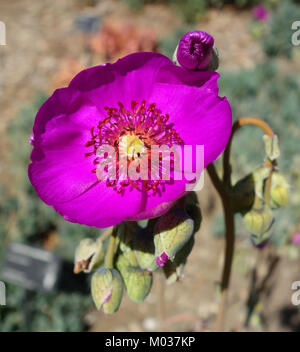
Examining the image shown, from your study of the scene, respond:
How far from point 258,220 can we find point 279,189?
0.09 meters

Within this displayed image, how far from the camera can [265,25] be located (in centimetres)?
434

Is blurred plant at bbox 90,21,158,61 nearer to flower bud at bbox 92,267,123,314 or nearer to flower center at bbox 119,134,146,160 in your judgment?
flower center at bbox 119,134,146,160

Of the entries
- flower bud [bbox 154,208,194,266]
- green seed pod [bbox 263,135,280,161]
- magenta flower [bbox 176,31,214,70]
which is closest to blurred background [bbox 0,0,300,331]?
magenta flower [bbox 176,31,214,70]

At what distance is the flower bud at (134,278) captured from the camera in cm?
90

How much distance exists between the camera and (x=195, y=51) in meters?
0.75

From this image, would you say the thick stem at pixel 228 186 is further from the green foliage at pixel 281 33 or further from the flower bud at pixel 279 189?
the green foliage at pixel 281 33

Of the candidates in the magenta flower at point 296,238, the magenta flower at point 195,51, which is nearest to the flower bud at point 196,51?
the magenta flower at point 195,51

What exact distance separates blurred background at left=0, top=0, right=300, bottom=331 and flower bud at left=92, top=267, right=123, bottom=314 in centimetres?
40

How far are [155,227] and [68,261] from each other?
68.4 inches

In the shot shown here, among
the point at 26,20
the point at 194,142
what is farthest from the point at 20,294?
the point at 26,20

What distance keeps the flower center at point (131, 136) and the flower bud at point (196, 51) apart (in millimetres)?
143

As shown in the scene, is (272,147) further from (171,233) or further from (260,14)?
(260,14)

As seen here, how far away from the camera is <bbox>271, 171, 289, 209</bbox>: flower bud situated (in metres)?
0.93
